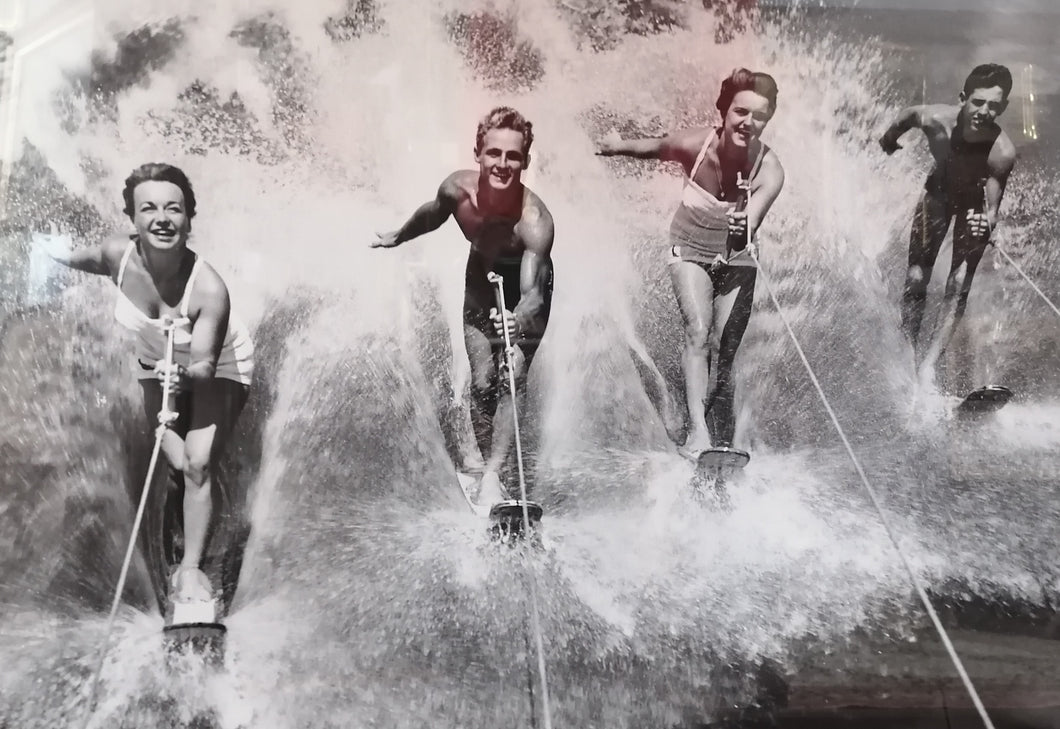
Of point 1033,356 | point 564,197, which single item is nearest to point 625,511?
point 564,197

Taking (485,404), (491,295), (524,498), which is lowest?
(524,498)

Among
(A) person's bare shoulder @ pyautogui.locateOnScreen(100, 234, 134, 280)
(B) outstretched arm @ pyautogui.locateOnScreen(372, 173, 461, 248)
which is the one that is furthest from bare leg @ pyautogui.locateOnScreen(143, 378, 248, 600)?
(B) outstretched arm @ pyautogui.locateOnScreen(372, 173, 461, 248)

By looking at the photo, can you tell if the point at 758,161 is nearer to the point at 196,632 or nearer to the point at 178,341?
the point at 178,341

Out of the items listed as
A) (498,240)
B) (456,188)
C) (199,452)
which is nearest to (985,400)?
(498,240)

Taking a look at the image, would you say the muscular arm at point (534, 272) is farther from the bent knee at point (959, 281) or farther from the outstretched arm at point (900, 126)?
the bent knee at point (959, 281)

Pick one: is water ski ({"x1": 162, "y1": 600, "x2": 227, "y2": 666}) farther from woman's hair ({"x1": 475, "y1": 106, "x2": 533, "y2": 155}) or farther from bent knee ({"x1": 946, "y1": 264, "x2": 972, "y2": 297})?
bent knee ({"x1": 946, "y1": 264, "x2": 972, "y2": 297})

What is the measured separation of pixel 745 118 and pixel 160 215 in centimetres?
140

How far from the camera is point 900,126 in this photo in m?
2.13

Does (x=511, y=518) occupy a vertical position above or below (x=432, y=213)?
below

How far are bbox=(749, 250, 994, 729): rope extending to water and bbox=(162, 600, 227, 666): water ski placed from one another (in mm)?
1408

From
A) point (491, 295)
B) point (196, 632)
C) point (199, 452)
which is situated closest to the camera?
point (196, 632)

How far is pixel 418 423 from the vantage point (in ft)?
6.36

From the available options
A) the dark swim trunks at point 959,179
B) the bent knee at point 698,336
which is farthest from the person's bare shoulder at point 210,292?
the dark swim trunks at point 959,179

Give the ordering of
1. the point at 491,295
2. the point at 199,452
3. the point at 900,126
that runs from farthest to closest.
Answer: the point at 900,126
the point at 491,295
the point at 199,452
